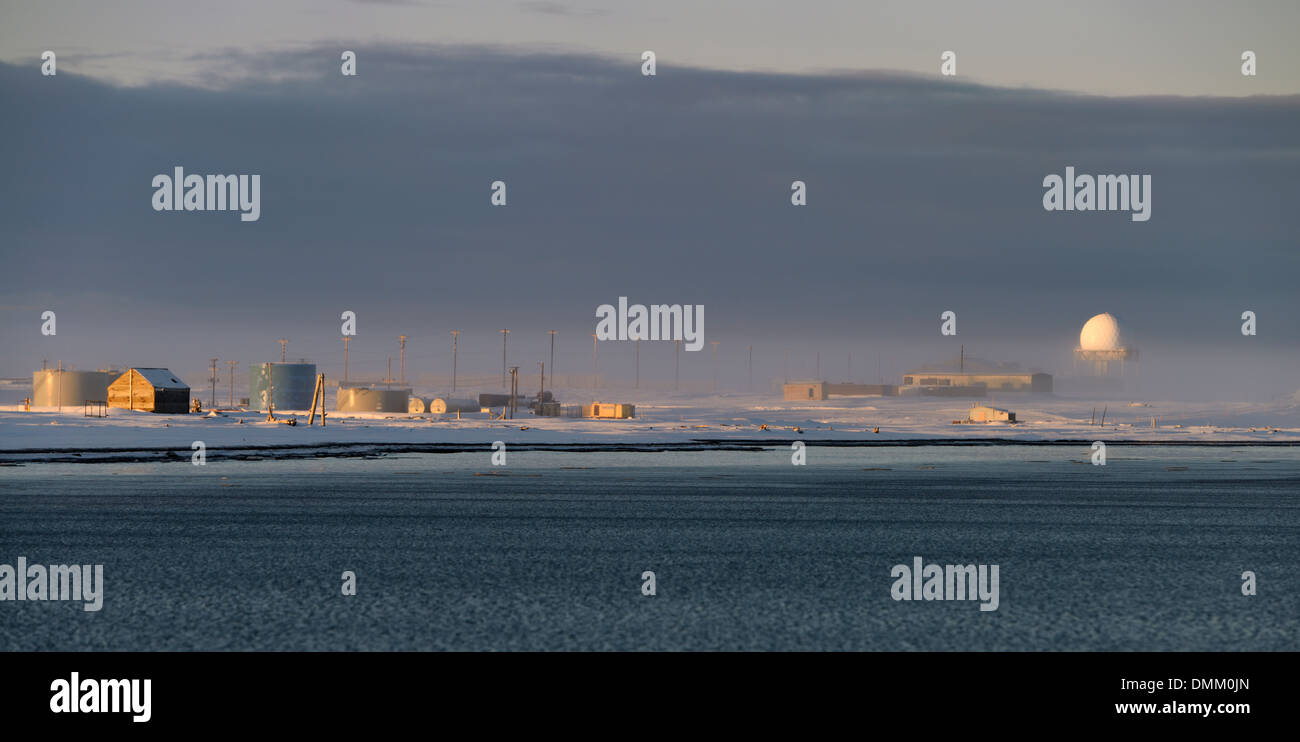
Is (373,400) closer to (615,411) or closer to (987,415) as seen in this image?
(615,411)

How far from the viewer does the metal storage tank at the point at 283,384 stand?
13538cm

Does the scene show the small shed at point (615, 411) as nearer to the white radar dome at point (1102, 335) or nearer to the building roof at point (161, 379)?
the building roof at point (161, 379)

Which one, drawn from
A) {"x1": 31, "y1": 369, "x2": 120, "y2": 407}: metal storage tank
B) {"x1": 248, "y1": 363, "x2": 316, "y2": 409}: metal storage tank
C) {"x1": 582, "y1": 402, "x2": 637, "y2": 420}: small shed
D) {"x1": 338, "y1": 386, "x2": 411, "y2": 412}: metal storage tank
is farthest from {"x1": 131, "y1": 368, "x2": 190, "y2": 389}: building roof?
{"x1": 31, "y1": 369, "x2": 120, "y2": 407}: metal storage tank

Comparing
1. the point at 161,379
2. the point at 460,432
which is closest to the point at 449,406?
the point at 161,379

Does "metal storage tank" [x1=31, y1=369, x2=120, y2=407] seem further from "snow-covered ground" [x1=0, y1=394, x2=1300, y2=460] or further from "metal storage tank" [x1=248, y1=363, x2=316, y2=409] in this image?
"snow-covered ground" [x1=0, y1=394, x2=1300, y2=460]

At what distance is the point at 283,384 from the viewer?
5340 inches

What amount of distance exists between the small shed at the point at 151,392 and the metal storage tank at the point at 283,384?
27234mm

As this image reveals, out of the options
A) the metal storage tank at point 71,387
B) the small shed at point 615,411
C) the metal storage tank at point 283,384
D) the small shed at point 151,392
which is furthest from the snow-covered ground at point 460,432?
the metal storage tank at point 71,387

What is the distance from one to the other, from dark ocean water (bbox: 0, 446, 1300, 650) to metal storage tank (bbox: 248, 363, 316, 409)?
100403 mm

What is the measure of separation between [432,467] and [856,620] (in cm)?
3119
